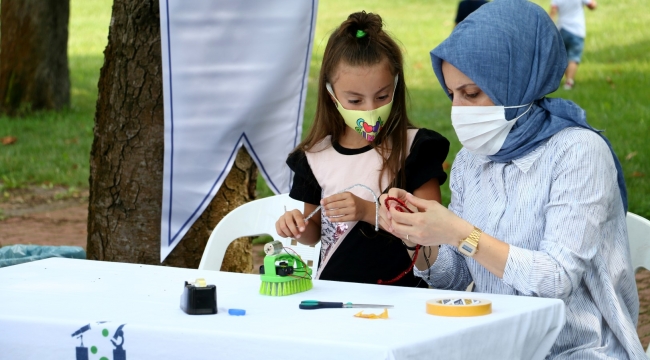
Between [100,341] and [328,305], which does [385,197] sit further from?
[100,341]

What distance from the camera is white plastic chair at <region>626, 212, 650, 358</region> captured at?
2.83m

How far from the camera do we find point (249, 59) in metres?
3.64

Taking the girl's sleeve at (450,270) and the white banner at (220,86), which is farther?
the white banner at (220,86)

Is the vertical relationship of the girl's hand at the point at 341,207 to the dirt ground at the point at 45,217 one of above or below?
above

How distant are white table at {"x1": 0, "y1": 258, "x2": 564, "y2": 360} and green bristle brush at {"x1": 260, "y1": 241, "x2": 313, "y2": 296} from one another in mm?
25

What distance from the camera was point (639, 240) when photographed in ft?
9.36

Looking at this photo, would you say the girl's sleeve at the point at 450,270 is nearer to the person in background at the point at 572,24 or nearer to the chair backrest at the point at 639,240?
the chair backrest at the point at 639,240

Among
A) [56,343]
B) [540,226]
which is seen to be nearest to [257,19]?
[540,226]

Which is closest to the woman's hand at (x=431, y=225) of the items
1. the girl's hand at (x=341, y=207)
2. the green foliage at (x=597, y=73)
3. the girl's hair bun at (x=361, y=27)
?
the girl's hand at (x=341, y=207)

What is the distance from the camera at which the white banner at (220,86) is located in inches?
138

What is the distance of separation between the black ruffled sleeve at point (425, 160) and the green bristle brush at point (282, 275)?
74cm

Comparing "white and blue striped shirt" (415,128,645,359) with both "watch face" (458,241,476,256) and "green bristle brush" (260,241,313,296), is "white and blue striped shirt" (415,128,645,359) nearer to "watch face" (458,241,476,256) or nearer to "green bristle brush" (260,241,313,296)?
"watch face" (458,241,476,256)

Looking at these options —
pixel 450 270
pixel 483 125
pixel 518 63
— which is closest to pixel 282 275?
pixel 450 270

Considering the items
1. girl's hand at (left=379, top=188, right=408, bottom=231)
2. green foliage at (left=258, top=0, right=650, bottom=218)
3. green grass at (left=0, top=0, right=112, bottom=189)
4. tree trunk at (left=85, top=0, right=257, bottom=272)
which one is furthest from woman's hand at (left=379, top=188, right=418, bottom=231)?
green grass at (left=0, top=0, right=112, bottom=189)
